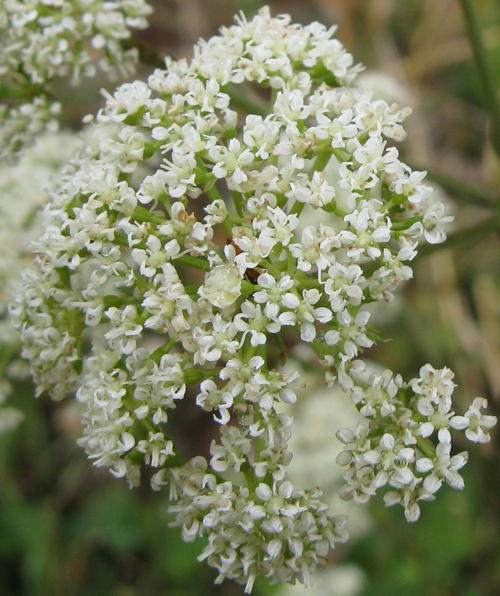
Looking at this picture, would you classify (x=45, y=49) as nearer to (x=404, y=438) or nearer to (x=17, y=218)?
(x=17, y=218)

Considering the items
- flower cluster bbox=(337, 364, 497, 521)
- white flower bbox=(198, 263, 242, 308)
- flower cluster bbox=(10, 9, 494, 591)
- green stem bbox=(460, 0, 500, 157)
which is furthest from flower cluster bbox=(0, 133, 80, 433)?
green stem bbox=(460, 0, 500, 157)

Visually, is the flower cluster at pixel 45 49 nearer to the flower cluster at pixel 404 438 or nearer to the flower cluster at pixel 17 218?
the flower cluster at pixel 17 218

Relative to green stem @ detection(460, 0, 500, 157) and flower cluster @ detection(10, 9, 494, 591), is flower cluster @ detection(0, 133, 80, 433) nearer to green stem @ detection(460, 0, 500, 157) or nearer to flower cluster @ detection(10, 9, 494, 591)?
flower cluster @ detection(10, 9, 494, 591)

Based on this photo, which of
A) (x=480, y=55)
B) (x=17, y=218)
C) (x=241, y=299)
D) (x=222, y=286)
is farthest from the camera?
(x=17, y=218)

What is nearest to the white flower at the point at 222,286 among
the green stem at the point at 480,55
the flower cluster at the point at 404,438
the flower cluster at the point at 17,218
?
the flower cluster at the point at 404,438

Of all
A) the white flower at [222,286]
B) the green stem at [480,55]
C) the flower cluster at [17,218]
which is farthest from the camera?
the flower cluster at [17,218]

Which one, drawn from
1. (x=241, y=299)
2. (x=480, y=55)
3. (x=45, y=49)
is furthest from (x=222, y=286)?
(x=480, y=55)
